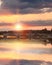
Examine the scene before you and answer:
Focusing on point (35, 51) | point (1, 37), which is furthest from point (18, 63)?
point (1, 37)

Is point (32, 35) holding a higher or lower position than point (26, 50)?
higher

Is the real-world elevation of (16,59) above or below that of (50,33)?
below

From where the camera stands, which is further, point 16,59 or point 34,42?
point 34,42

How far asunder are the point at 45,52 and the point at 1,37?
316cm

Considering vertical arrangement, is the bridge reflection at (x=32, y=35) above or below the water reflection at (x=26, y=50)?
above

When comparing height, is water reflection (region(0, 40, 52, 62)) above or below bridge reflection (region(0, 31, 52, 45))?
below

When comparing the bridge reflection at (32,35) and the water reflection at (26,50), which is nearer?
the water reflection at (26,50)

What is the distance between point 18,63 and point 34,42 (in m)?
2.31

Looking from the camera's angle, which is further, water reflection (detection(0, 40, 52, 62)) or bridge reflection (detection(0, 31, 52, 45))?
bridge reflection (detection(0, 31, 52, 45))

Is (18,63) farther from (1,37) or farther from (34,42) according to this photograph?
(1,37)

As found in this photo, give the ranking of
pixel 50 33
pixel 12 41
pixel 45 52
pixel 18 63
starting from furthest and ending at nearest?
1. pixel 12 41
2. pixel 50 33
3. pixel 45 52
4. pixel 18 63

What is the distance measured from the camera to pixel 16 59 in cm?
1216

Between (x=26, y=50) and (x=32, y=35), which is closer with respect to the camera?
(x=26, y=50)

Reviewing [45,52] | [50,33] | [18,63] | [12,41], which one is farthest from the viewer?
[12,41]
